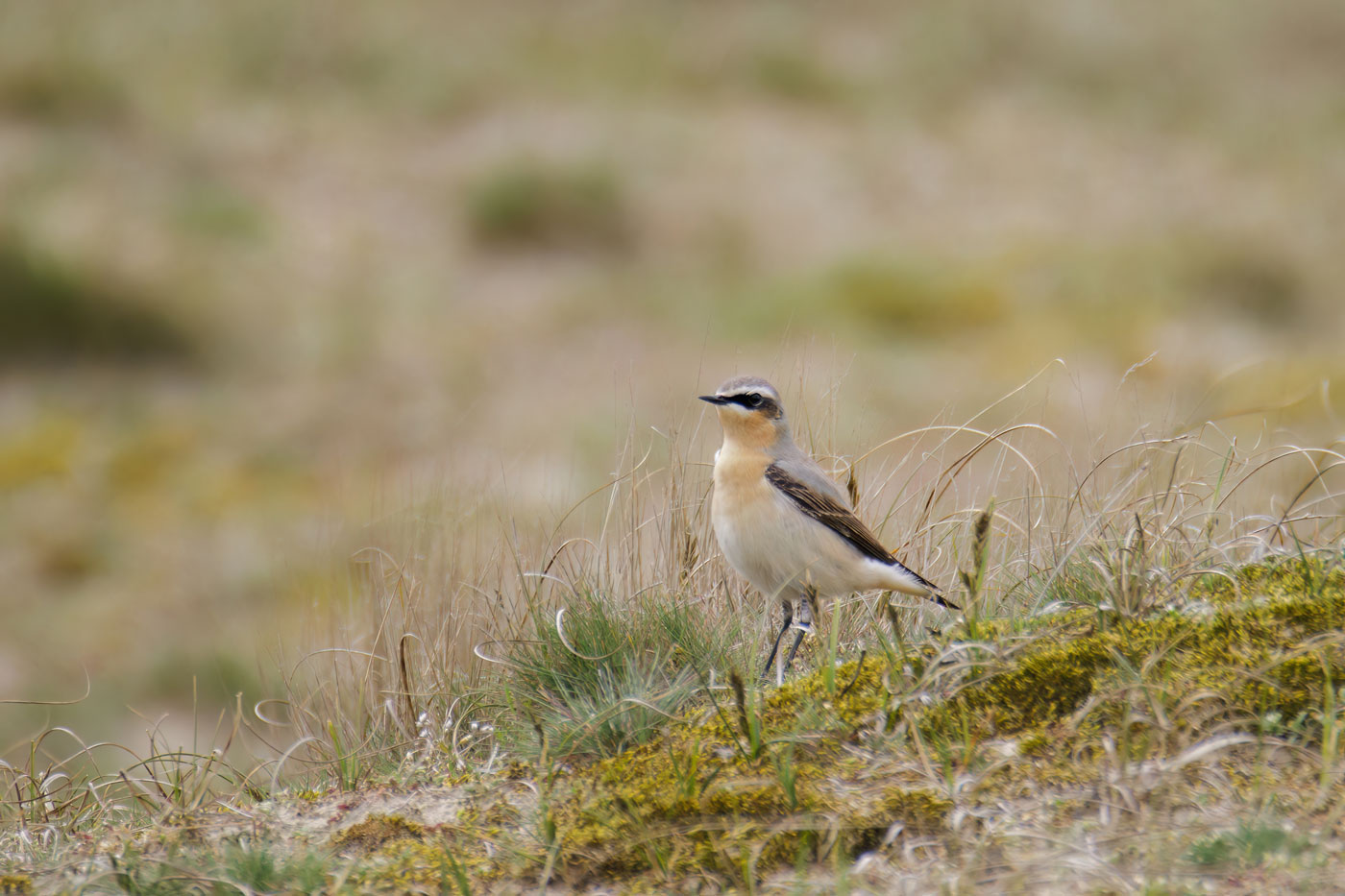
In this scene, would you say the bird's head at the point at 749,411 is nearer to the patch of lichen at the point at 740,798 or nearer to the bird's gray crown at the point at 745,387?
the bird's gray crown at the point at 745,387

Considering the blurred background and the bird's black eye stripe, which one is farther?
the blurred background

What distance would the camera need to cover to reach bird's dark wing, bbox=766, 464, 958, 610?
4.40 meters

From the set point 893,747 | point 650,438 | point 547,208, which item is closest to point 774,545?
point 650,438

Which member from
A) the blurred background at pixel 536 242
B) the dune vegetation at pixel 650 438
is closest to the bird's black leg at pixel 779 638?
the dune vegetation at pixel 650 438

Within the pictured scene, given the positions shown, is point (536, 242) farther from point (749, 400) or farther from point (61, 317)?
point (749, 400)

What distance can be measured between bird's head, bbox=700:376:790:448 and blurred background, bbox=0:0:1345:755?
4704mm

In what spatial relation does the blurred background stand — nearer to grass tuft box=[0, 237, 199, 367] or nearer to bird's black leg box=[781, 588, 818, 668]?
grass tuft box=[0, 237, 199, 367]

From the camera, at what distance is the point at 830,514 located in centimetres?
445

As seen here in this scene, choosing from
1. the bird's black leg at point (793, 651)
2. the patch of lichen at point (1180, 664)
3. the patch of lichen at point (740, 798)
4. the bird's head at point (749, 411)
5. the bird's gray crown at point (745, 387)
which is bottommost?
the bird's black leg at point (793, 651)

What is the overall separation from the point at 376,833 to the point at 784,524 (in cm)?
199

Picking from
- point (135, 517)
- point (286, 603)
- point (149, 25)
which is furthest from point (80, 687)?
point (149, 25)

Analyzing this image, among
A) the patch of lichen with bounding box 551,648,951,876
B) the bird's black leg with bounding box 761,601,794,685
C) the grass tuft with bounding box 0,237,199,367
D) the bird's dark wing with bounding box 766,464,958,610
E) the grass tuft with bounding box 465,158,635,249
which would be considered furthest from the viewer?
the grass tuft with bounding box 465,158,635,249

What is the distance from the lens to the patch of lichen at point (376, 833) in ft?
9.48

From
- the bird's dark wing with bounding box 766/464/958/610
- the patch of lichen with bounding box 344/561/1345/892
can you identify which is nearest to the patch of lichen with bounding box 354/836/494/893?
the patch of lichen with bounding box 344/561/1345/892
